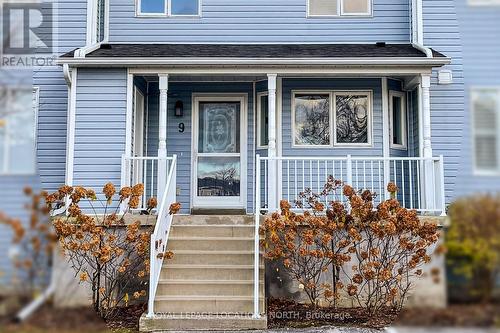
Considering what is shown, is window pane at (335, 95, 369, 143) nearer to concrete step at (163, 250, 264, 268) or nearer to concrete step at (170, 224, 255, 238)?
concrete step at (170, 224, 255, 238)

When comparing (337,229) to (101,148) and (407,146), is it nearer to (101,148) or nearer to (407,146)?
(407,146)

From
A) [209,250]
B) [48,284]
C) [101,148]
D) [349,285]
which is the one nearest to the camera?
[48,284]

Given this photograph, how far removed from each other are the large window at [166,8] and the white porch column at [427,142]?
453 centimetres

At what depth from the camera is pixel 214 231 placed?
7.25m

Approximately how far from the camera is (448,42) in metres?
8.88

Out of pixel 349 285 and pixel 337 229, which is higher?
pixel 337 229

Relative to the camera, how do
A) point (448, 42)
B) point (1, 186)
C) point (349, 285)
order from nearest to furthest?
point (1, 186), point (349, 285), point (448, 42)

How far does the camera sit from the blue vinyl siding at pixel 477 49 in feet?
5.54

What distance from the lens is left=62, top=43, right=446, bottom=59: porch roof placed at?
8164 millimetres

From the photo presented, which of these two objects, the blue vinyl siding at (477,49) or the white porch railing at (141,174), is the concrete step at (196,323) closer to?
the white porch railing at (141,174)

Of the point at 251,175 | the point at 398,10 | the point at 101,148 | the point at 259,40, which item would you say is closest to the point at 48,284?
the point at 101,148

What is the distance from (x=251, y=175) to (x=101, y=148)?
278 cm

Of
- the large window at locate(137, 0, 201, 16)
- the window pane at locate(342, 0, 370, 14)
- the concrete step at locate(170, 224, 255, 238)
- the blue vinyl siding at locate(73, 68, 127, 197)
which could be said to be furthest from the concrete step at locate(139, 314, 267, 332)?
the window pane at locate(342, 0, 370, 14)

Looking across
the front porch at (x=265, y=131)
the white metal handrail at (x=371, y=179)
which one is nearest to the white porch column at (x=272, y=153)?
the white metal handrail at (x=371, y=179)
